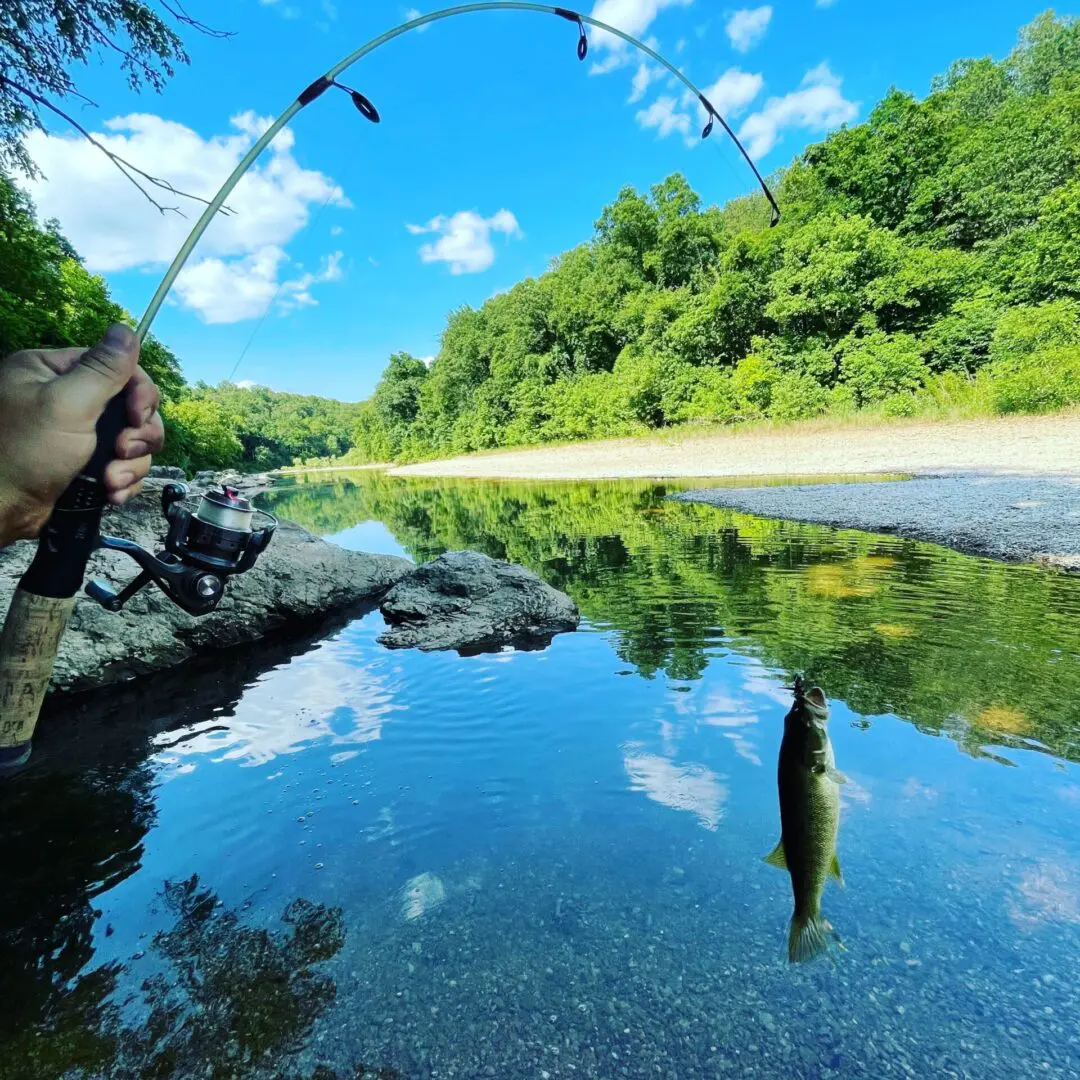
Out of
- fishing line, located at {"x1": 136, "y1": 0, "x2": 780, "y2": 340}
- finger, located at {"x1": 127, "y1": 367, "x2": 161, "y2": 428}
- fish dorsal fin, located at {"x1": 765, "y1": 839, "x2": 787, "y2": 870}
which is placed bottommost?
fish dorsal fin, located at {"x1": 765, "y1": 839, "x2": 787, "y2": 870}

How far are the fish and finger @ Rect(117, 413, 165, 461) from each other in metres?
2.50

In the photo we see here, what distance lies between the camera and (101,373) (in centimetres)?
192

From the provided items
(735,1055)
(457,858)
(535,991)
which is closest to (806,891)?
(735,1055)

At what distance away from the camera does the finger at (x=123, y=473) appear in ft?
6.89

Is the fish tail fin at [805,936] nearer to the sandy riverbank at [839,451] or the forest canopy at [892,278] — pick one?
the sandy riverbank at [839,451]

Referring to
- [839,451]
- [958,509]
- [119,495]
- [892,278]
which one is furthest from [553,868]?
→ [892,278]

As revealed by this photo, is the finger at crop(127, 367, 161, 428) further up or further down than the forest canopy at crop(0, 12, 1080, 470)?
further down

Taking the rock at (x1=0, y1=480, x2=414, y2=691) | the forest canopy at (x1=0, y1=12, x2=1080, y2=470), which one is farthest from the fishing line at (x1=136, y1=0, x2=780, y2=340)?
the forest canopy at (x1=0, y1=12, x2=1080, y2=470)

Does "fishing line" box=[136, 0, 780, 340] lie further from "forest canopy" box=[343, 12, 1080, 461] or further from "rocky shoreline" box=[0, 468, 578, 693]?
"forest canopy" box=[343, 12, 1080, 461]

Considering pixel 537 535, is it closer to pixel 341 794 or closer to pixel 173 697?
pixel 173 697

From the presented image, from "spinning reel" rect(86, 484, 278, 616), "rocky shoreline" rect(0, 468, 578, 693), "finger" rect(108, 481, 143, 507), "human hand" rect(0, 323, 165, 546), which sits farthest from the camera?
"rocky shoreline" rect(0, 468, 578, 693)

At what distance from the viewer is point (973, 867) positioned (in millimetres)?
3357

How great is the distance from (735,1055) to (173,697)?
648 cm

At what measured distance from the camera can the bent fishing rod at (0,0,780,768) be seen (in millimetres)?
2193
